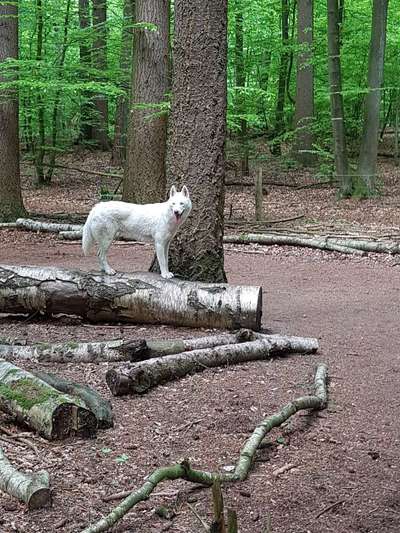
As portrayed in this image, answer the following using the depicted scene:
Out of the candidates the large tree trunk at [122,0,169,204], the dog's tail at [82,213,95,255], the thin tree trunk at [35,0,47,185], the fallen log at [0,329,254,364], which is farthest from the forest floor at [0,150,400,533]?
the thin tree trunk at [35,0,47,185]

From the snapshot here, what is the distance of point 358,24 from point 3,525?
23.8 meters

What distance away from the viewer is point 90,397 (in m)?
4.90

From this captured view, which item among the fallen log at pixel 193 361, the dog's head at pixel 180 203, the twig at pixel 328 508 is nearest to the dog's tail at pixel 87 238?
the dog's head at pixel 180 203

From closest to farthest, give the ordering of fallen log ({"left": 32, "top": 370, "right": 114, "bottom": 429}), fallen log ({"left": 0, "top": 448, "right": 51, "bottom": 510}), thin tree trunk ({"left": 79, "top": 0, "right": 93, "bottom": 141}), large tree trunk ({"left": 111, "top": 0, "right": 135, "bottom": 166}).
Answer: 1. fallen log ({"left": 0, "top": 448, "right": 51, "bottom": 510})
2. fallen log ({"left": 32, "top": 370, "right": 114, "bottom": 429})
3. thin tree trunk ({"left": 79, "top": 0, "right": 93, "bottom": 141})
4. large tree trunk ({"left": 111, "top": 0, "right": 135, "bottom": 166})

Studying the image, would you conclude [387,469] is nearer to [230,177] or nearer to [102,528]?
[102,528]

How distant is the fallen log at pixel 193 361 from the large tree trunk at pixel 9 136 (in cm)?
991

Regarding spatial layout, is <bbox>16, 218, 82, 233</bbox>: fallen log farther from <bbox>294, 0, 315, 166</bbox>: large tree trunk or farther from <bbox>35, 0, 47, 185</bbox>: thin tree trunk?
<bbox>294, 0, 315, 166</bbox>: large tree trunk

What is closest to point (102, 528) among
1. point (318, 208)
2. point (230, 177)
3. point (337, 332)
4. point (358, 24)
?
point (337, 332)

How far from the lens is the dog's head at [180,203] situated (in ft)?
24.3

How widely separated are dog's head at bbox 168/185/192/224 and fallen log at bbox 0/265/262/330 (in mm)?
737

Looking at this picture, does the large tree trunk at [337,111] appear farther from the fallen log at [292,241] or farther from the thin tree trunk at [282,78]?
the thin tree trunk at [282,78]

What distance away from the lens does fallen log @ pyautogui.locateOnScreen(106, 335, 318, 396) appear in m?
5.41

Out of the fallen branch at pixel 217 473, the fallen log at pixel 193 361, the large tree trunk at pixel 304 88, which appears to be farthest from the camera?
the large tree trunk at pixel 304 88

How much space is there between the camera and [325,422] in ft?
16.8
